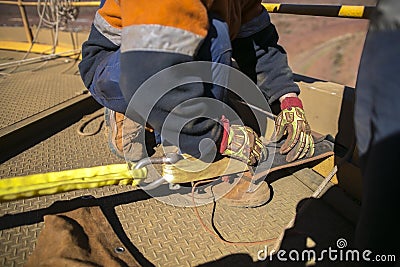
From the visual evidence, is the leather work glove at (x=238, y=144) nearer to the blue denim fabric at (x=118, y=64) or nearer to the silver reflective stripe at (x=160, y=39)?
the blue denim fabric at (x=118, y=64)

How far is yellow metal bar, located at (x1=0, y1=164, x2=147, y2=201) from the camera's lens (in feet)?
3.50

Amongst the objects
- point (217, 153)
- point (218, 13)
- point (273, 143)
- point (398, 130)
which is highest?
point (218, 13)

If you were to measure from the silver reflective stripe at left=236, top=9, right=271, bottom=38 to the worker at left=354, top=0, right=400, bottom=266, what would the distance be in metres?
0.88

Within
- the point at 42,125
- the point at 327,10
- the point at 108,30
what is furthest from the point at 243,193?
the point at 42,125

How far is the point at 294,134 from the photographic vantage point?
154 cm

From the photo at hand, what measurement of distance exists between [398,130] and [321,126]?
1.16 m

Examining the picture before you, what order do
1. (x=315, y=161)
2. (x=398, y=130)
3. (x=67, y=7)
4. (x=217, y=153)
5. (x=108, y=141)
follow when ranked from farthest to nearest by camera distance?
(x=67, y=7)
(x=108, y=141)
(x=315, y=161)
(x=217, y=153)
(x=398, y=130)

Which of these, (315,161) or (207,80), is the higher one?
(207,80)

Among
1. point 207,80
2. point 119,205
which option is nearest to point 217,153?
point 207,80

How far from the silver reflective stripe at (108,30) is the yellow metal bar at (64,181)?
55 centimetres

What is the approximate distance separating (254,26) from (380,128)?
1034 mm

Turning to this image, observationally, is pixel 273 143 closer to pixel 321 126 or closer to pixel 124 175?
pixel 321 126

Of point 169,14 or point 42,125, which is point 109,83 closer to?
point 169,14

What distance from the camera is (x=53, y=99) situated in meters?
2.36
